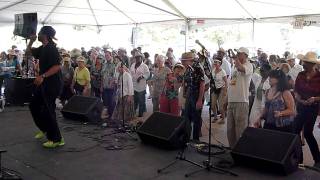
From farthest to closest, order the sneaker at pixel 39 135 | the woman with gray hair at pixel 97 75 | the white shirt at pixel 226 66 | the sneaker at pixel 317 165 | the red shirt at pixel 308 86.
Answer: the white shirt at pixel 226 66 < the woman with gray hair at pixel 97 75 < the sneaker at pixel 39 135 < the red shirt at pixel 308 86 < the sneaker at pixel 317 165

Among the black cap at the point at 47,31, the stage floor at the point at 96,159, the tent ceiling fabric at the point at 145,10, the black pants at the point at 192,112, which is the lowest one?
the stage floor at the point at 96,159

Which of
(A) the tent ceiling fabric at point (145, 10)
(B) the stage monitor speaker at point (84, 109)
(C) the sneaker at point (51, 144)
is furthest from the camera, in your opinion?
(A) the tent ceiling fabric at point (145, 10)

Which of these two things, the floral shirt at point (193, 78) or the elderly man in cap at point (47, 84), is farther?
the floral shirt at point (193, 78)

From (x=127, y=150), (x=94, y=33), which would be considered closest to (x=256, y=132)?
(x=127, y=150)

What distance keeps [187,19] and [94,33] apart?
6247 mm

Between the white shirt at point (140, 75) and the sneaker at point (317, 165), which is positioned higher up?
the white shirt at point (140, 75)

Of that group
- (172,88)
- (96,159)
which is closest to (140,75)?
(172,88)

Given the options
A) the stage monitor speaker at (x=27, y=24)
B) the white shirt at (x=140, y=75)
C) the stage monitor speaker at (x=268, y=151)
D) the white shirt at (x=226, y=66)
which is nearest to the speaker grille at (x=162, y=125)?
the stage monitor speaker at (x=268, y=151)

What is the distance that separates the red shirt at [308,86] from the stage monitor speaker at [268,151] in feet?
2.50

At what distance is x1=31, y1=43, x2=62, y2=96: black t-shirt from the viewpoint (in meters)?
4.85

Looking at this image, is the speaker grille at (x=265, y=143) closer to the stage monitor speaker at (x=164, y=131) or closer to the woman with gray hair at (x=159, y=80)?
the stage monitor speaker at (x=164, y=131)

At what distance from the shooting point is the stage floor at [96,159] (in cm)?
400

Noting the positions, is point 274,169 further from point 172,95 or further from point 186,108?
point 172,95

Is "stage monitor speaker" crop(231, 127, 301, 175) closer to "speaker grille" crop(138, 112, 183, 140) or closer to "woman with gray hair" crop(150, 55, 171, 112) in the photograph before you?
"speaker grille" crop(138, 112, 183, 140)
